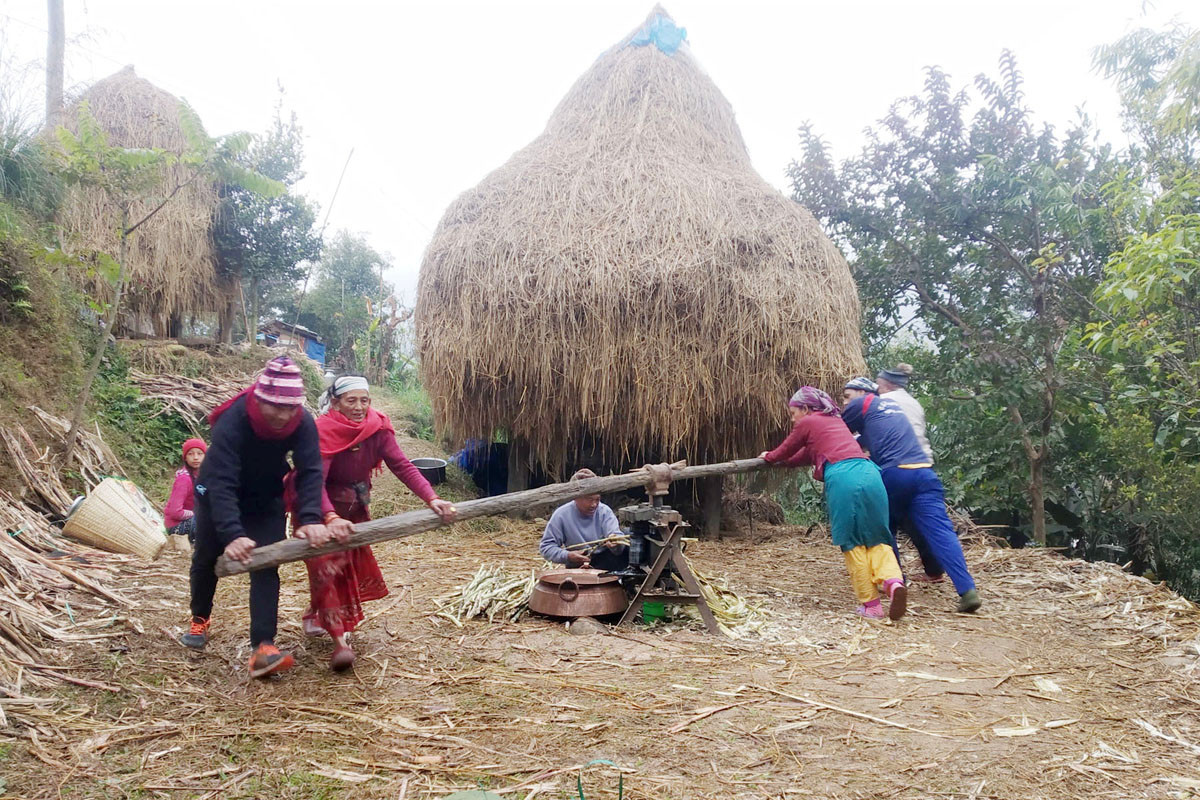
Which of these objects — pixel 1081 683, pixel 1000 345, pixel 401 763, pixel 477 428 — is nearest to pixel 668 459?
pixel 477 428

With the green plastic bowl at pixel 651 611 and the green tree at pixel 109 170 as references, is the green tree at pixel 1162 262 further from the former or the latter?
the green tree at pixel 109 170

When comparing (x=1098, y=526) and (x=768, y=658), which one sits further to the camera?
(x=1098, y=526)

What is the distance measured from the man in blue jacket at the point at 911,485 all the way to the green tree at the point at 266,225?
8.84 metres

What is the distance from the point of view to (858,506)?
468 centimetres

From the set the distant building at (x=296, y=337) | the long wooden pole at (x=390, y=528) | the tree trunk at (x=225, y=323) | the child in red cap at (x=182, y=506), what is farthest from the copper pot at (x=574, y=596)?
the distant building at (x=296, y=337)

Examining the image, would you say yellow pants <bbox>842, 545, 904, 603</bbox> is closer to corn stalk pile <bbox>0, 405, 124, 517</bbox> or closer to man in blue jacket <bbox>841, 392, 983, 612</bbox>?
man in blue jacket <bbox>841, 392, 983, 612</bbox>

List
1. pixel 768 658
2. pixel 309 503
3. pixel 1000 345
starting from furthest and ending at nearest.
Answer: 1. pixel 1000 345
2. pixel 768 658
3. pixel 309 503

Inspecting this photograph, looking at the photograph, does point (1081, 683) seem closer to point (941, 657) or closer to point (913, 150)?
point (941, 657)

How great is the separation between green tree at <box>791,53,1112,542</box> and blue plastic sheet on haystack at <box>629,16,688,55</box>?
2886 millimetres

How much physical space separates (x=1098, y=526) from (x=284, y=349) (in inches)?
492

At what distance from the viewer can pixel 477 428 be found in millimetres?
7668

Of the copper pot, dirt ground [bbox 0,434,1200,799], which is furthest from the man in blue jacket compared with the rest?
the copper pot

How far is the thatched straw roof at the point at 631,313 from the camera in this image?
22.8 ft

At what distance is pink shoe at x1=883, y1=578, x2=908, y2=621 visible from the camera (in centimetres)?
447
